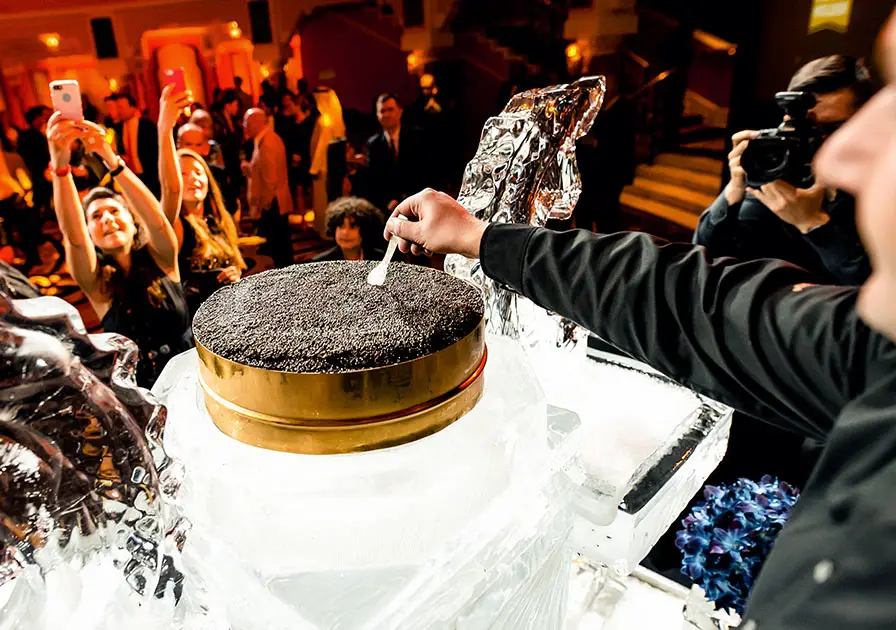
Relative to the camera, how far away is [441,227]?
63 centimetres

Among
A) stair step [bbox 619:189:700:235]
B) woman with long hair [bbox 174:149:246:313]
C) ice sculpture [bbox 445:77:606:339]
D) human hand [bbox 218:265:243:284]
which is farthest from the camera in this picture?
stair step [bbox 619:189:700:235]

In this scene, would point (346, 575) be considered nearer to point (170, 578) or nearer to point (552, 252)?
point (170, 578)

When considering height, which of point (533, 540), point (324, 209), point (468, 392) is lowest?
point (324, 209)

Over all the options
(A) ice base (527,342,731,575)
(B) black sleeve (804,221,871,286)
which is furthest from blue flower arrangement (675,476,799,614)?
(B) black sleeve (804,221,871,286)

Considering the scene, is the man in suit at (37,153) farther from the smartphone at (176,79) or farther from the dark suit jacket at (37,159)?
the smartphone at (176,79)

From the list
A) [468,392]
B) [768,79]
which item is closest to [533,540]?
[468,392]

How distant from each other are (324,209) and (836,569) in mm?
1964

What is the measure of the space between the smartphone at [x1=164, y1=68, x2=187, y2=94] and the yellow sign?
163 centimetres

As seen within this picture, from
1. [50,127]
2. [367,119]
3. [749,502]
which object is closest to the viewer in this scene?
[749,502]

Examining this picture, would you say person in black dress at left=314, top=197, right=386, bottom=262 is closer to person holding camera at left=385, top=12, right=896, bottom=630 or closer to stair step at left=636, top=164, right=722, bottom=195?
stair step at left=636, top=164, right=722, bottom=195

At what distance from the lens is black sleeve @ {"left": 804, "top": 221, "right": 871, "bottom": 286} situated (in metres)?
1.24

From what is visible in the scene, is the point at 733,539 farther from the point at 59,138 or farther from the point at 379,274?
the point at 59,138

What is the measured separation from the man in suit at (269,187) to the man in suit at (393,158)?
288 mm

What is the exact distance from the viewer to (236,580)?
0.42 m
